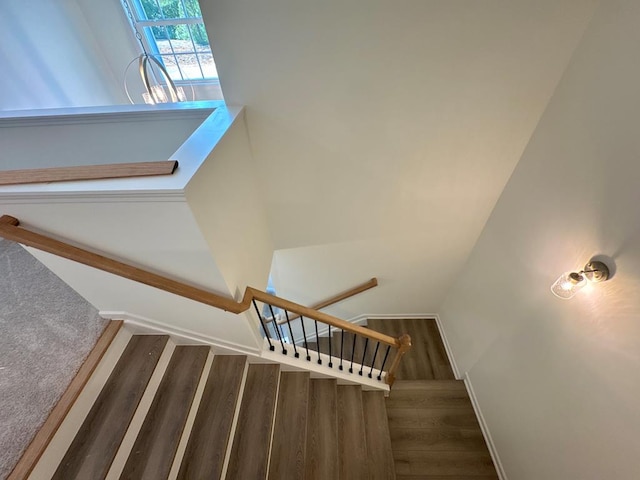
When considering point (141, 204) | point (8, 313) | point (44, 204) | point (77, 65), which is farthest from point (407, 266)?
point (77, 65)

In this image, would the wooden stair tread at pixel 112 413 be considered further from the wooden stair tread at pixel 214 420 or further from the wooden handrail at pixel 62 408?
the wooden stair tread at pixel 214 420

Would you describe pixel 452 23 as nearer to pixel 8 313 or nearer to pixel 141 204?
pixel 141 204

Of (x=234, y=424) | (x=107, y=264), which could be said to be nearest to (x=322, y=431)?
(x=234, y=424)

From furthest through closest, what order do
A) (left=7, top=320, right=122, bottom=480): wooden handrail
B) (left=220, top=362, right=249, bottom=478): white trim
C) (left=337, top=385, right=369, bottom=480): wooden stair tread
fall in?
1. (left=337, top=385, right=369, bottom=480): wooden stair tread
2. (left=220, top=362, right=249, bottom=478): white trim
3. (left=7, top=320, right=122, bottom=480): wooden handrail

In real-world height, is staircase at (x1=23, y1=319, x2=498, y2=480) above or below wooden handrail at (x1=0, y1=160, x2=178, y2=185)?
below

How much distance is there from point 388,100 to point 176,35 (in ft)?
10.3

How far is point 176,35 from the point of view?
329 centimetres

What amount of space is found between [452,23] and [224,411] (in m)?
2.62

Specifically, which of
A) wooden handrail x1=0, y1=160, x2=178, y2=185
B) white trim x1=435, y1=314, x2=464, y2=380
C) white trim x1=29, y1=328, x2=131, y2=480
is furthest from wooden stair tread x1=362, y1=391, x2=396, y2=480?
wooden handrail x1=0, y1=160, x2=178, y2=185

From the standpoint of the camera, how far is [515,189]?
2.10 m

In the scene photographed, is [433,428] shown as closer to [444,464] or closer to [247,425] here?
[444,464]

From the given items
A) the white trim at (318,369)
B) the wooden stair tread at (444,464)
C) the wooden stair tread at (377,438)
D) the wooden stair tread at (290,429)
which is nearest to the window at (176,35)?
the white trim at (318,369)

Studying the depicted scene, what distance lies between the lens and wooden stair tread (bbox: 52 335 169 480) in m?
1.34

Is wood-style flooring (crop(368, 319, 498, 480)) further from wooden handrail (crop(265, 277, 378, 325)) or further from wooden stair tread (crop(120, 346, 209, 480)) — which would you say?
wooden stair tread (crop(120, 346, 209, 480))
